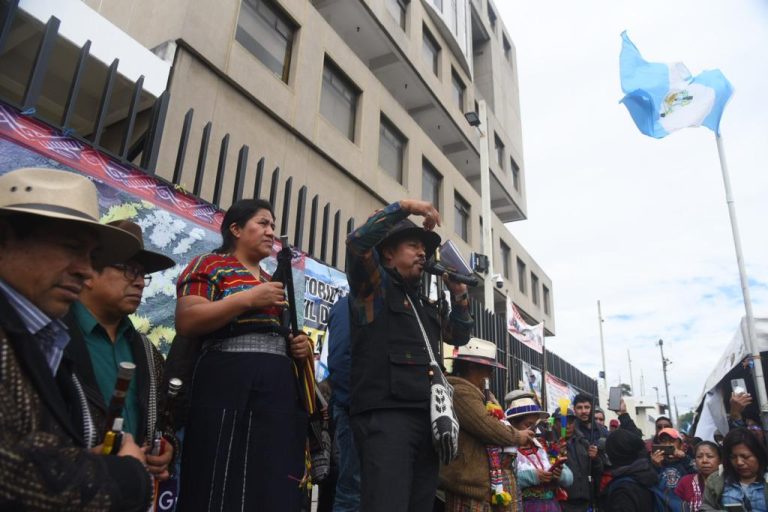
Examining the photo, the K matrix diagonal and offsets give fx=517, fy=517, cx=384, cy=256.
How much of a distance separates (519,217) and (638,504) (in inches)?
849

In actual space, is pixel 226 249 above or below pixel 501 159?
below

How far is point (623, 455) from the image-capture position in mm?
5211

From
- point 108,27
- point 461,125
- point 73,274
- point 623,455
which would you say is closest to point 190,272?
point 73,274

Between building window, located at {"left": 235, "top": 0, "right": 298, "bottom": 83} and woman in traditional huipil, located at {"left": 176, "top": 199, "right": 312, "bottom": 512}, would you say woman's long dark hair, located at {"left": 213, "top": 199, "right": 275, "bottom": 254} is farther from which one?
building window, located at {"left": 235, "top": 0, "right": 298, "bottom": 83}

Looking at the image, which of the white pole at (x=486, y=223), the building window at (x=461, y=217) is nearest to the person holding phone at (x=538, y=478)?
the white pole at (x=486, y=223)

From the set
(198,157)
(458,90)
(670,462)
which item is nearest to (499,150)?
(458,90)

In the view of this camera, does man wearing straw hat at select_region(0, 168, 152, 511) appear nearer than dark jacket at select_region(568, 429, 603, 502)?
Yes

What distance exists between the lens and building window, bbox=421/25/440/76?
55.5 ft

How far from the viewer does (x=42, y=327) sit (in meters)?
1.30

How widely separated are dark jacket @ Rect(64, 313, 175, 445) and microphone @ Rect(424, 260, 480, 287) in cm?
156

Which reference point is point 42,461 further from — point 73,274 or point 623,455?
point 623,455

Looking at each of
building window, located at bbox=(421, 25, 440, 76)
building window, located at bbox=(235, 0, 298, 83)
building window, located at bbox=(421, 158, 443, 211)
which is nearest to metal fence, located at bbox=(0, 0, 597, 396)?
building window, located at bbox=(235, 0, 298, 83)

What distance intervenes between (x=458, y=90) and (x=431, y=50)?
241cm

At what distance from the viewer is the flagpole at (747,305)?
5512 mm
